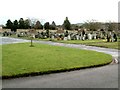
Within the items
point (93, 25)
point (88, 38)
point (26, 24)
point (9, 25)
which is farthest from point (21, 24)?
point (88, 38)

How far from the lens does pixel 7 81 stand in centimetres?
862

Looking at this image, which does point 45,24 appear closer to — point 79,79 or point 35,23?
point 35,23

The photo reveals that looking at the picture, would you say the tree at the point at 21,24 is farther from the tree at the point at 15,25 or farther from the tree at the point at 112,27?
the tree at the point at 112,27

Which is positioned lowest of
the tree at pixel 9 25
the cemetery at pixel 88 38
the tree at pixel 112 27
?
the cemetery at pixel 88 38

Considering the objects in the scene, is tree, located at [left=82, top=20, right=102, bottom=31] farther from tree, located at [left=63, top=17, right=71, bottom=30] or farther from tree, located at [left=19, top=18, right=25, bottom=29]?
tree, located at [left=19, top=18, right=25, bottom=29]

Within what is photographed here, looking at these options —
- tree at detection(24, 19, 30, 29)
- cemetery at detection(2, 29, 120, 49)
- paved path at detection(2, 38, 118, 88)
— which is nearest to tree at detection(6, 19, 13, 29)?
tree at detection(24, 19, 30, 29)

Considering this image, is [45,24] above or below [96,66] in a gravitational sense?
above

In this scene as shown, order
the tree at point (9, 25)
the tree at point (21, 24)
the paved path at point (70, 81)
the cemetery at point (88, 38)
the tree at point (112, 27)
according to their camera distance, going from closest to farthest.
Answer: the paved path at point (70, 81), the cemetery at point (88, 38), the tree at point (112, 27), the tree at point (21, 24), the tree at point (9, 25)

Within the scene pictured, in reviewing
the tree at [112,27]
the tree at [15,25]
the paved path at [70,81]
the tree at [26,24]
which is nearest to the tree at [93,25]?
the tree at [112,27]

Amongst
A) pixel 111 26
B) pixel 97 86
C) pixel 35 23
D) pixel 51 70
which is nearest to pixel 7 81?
pixel 51 70

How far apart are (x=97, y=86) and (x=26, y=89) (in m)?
2.40

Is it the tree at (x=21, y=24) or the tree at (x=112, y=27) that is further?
the tree at (x=21, y=24)

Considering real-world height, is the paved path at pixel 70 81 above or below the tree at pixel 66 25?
below

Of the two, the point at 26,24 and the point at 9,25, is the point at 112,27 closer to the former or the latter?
the point at 26,24
